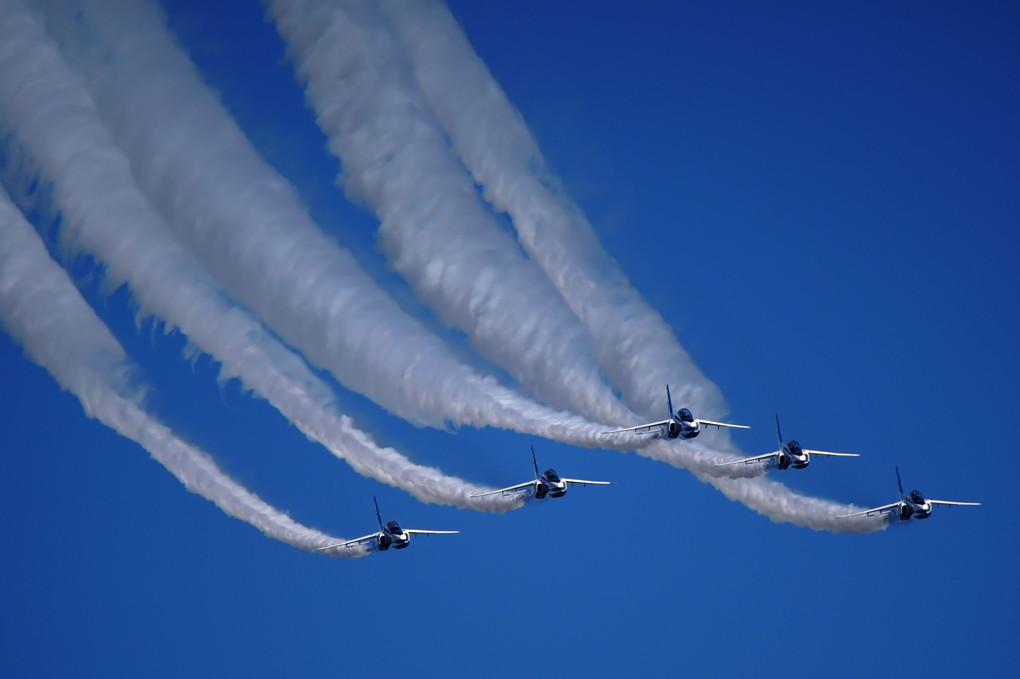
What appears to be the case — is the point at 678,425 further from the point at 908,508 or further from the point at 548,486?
the point at 908,508

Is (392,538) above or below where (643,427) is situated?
below

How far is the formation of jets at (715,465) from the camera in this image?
3809cm

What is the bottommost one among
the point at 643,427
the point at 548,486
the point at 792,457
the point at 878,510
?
the point at 548,486

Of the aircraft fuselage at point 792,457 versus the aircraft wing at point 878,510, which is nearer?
the aircraft fuselage at point 792,457

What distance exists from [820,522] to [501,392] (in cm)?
1628

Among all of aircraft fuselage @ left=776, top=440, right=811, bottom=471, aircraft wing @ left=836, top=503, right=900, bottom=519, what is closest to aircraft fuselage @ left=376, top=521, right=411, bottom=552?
aircraft fuselage @ left=776, top=440, right=811, bottom=471

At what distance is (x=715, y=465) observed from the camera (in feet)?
132

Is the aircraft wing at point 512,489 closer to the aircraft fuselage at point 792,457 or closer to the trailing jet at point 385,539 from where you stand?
the trailing jet at point 385,539

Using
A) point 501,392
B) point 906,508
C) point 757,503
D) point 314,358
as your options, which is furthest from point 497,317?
point 906,508

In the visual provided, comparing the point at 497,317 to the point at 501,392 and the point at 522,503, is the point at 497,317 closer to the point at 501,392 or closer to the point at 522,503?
the point at 501,392

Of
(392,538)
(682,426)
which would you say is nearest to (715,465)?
(682,426)

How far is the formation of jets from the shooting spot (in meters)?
38.1

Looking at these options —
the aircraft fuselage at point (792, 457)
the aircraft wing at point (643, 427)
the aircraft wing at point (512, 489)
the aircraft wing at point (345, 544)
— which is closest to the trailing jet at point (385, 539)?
the aircraft wing at point (345, 544)

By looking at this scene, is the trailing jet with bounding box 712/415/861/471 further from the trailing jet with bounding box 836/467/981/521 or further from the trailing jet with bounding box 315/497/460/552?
the trailing jet with bounding box 315/497/460/552
